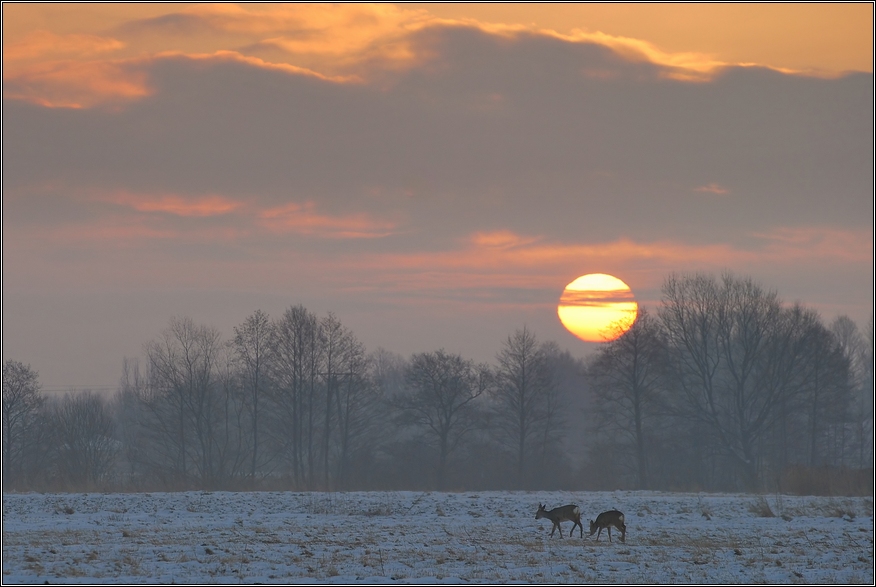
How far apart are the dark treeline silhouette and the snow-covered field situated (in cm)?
3127

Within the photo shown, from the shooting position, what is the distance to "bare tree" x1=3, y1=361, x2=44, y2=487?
203 ft

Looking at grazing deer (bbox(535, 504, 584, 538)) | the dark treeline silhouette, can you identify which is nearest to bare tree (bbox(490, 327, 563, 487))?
the dark treeline silhouette

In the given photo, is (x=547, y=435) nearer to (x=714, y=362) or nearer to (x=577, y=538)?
(x=714, y=362)

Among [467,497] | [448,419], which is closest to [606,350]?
[448,419]

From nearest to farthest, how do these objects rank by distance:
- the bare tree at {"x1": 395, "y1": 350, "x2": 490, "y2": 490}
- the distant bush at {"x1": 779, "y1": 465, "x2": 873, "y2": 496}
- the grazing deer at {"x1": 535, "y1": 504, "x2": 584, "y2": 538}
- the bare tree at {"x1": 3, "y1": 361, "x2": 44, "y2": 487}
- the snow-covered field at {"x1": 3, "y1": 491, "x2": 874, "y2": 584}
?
the snow-covered field at {"x1": 3, "y1": 491, "x2": 874, "y2": 584}, the grazing deer at {"x1": 535, "y1": 504, "x2": 584, "y2": 538}, the distant bush at {"x1": 779, "y1": 465, "x2": 873, "y2": 496}, the bare tree at {"x1": 3, "y1": 361, "x2": 44, "y2": 487}, the bare tree at {"x1": 395, "y1": 350, "x2": 490, "y2": 490}

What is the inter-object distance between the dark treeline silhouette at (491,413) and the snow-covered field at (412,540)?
31.3 meters

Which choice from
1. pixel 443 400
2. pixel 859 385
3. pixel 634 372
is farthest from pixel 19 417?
pixel 859 385

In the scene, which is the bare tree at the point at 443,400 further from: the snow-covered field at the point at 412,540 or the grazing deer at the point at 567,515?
the grazing deer at the point at 567,515

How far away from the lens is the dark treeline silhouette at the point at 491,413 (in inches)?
2554

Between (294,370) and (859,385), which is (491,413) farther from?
(859,385)

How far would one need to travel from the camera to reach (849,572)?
17.1m

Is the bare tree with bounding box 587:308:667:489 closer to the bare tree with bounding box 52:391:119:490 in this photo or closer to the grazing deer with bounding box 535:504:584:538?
the bare tree with bounding box 52:391:119:490

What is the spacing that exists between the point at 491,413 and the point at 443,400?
3.87 meters

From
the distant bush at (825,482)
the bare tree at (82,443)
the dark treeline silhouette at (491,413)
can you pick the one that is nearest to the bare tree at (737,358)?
the dark treeline silhouette at (491,413)
